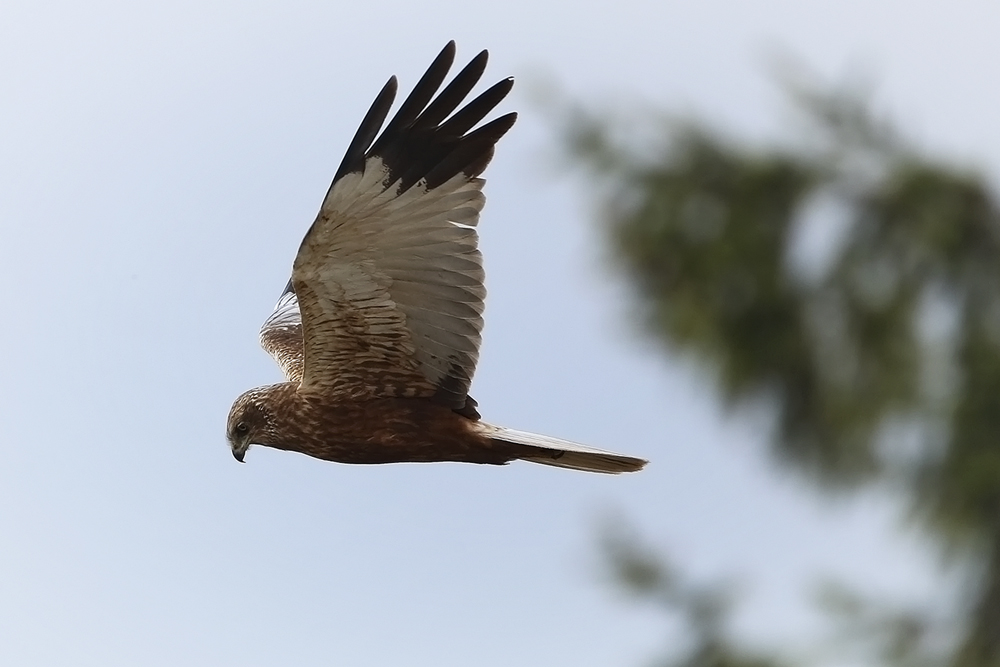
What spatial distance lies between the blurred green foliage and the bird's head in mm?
1708

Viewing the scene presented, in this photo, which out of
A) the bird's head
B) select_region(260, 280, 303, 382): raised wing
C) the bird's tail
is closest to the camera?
the bird's tail

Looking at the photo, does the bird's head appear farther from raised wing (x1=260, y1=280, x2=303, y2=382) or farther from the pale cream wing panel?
raised wing (x1=260, y1=280, x2=303, y2=382)

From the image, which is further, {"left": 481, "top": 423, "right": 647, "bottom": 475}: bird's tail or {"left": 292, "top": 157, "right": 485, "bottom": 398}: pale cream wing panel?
{"left": 481, "top": 423, "right": 647, "bottom": 475}: bird's tail

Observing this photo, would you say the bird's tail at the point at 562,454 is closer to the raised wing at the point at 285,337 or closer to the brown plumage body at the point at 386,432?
the brown plumage body at the point at 386,432

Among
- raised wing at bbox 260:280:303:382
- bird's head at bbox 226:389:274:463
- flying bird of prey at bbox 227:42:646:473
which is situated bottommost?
bird's head at bbox 226:389:274:463

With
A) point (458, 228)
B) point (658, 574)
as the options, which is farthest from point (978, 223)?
point (458, 228)

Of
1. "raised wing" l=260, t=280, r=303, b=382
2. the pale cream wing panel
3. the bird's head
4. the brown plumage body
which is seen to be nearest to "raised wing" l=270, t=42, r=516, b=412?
the pale cream wing panel

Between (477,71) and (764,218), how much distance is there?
8.99 feet

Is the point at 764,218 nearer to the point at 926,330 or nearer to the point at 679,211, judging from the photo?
the point at 679,211

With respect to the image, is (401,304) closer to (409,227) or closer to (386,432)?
(409,227)

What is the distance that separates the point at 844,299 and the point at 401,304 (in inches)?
106

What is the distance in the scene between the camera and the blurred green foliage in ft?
26.1

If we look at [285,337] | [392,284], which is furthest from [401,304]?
[285,337]

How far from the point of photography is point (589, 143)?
32.2 ft
